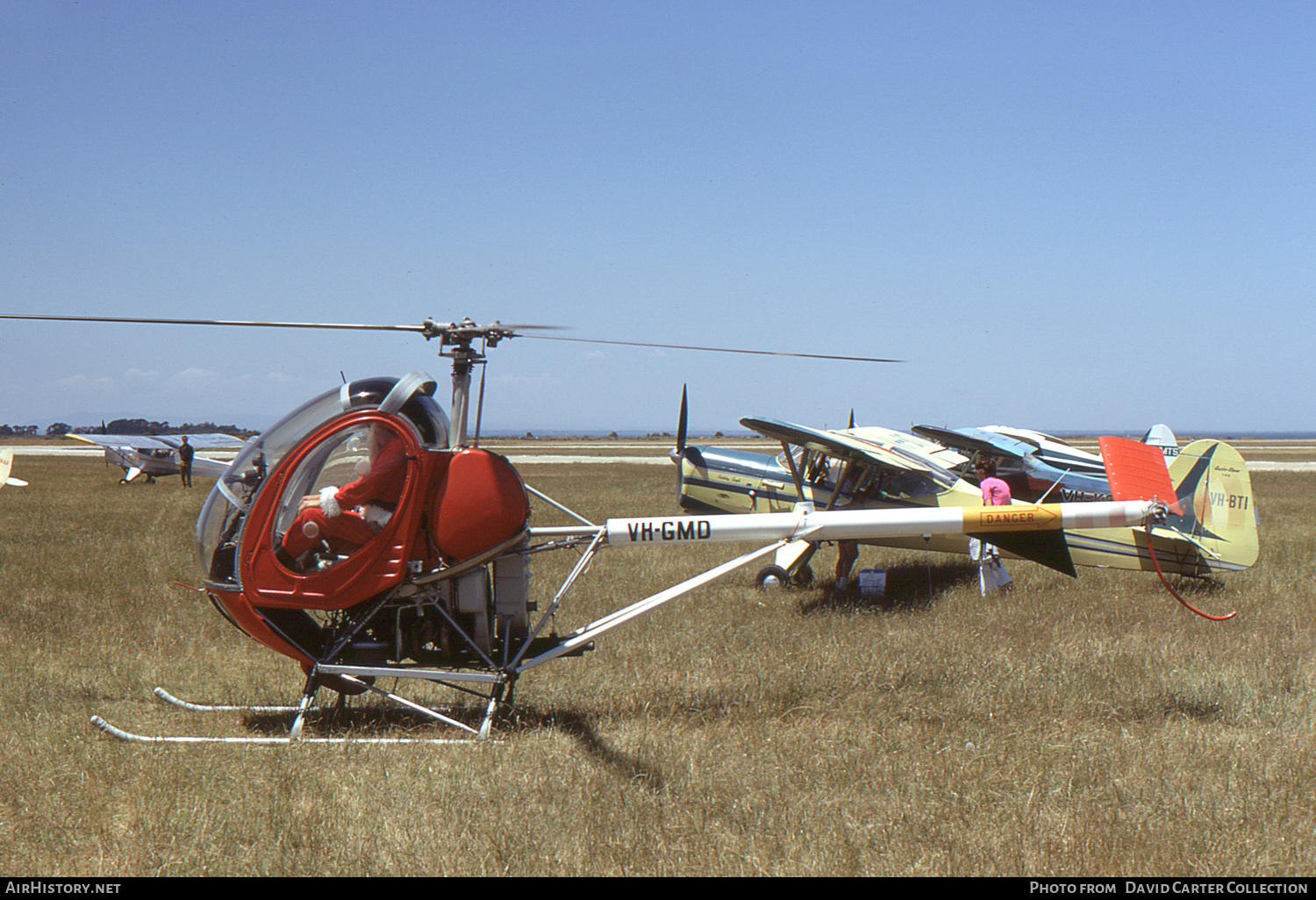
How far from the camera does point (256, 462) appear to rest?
18.6 ft

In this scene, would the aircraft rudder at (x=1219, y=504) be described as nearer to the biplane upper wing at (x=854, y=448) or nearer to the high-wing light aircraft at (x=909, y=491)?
the high-wing light aircraft at (x=909, y=491)

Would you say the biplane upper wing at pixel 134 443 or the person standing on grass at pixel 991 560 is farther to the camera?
the biplane upper wing at pixel 134 443

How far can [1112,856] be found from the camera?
13.4 feet

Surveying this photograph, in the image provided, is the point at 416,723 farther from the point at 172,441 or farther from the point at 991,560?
the point at 172,441

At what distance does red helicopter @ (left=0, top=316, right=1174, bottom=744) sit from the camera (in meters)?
5.44

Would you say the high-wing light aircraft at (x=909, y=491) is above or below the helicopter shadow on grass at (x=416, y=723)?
above

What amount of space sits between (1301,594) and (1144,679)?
5.02m

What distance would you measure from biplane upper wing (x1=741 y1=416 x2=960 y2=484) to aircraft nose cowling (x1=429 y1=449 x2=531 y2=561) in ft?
16.9

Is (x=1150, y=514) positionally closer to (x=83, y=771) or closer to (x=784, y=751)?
(x=784, y=751)

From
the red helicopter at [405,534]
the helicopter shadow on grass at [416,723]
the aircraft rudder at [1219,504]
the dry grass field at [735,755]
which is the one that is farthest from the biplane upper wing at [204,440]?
the aircraft rudder at [1219,504]

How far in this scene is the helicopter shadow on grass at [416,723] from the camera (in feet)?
19.1

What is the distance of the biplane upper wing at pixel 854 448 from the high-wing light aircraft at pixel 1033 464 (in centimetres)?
321

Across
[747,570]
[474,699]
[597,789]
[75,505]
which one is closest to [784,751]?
[597,789]

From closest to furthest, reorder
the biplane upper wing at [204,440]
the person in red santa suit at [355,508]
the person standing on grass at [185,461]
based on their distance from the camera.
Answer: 1. the person in red santa suit at [355,508]
2. the person standing on grass at [185,461]
3. the biplane upper wing at [204,440]
